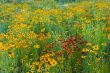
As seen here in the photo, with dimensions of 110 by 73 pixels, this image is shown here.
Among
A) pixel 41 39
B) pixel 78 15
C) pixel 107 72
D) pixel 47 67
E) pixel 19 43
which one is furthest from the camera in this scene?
pixel 78 15

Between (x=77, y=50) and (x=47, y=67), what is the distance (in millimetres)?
1112

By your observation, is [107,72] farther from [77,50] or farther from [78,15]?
[78,15]

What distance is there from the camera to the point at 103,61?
489 centimetres

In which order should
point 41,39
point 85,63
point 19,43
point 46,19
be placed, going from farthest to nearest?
point 46,19 → point 41,39 → point 19,43 → point 85,63

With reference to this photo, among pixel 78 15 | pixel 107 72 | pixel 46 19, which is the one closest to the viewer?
pixel 107 72

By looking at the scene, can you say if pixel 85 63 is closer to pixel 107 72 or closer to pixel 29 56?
pixel 107 72

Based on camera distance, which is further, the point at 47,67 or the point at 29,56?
the point at 29,56

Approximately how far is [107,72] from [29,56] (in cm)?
148

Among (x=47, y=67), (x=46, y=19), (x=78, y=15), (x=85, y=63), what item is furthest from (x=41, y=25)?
(x=47, y=67)

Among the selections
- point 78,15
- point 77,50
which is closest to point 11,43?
point 77,50

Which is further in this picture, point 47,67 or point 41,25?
point 41,25

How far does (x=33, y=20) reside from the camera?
7.92 meters

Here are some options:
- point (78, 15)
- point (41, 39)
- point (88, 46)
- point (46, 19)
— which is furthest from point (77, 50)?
point (78, 15)

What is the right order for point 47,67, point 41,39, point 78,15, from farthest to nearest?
point 78,15
point 41,39
point 47,67
